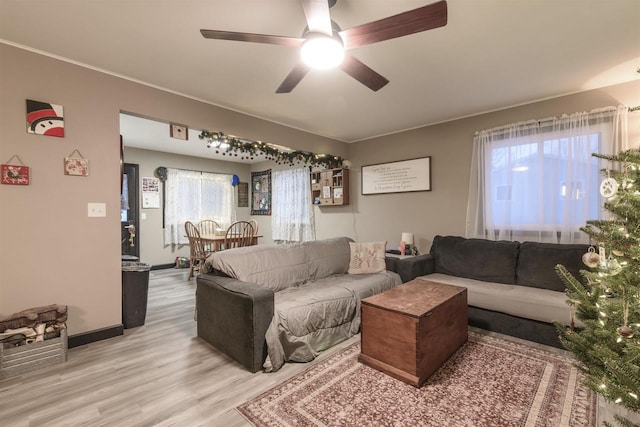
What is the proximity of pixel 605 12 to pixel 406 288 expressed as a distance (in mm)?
2355

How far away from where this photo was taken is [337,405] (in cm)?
177

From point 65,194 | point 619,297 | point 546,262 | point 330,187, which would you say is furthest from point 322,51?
point 330,187

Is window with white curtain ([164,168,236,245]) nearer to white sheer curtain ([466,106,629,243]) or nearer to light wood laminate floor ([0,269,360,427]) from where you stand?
light wood laminate floor ([0,269,360,427])

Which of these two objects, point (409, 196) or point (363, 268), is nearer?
point (363, 268)

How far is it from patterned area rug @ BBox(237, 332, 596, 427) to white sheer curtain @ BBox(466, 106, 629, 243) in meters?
1.57

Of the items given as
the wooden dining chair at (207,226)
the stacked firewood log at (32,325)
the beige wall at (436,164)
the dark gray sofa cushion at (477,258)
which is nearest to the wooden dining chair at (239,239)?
the wooden dining chair at (207,226)

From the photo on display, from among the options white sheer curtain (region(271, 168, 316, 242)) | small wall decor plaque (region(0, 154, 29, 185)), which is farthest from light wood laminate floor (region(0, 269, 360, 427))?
white sheer curtain (region(271, 168, 316, 242))

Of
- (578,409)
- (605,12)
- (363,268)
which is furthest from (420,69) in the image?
(578,409)

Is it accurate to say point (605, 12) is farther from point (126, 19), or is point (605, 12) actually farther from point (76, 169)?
point (76, 169)

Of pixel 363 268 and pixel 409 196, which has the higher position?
pixel 409 196

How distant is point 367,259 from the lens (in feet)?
11.7

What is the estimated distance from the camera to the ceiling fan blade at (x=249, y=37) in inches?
63.2

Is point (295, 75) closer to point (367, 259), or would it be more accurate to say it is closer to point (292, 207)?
point (367, 259)

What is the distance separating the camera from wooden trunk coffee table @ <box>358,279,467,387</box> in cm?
196
